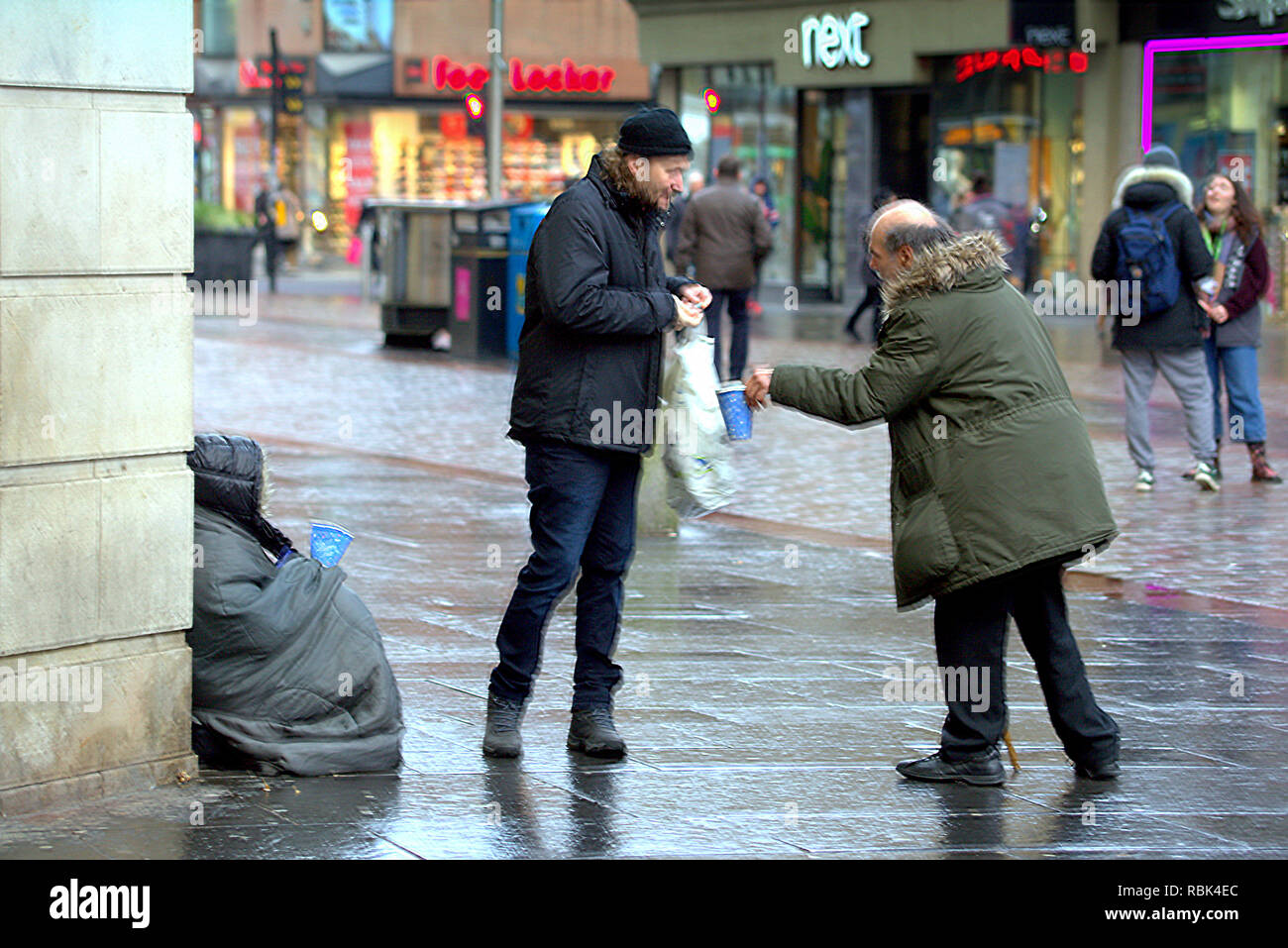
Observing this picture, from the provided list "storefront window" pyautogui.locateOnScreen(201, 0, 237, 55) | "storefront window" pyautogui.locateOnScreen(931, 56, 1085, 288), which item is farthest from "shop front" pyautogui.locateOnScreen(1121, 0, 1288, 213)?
"storefront window" pyautogui.locateOnScreen(201, 0, 237, 55)

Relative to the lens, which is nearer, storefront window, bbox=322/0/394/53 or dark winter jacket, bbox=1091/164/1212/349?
dark winter jacket, bbox=1091/164/1212/349

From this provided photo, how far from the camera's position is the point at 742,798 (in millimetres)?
4820

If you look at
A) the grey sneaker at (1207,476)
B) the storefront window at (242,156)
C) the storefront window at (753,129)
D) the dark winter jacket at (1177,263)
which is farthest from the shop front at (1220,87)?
the storefront window at (242,156)

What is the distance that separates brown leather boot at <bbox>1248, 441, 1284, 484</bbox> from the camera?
35.1 ft

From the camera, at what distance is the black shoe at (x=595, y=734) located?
5.18 m

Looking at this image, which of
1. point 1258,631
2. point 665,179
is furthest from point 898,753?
point 1258,631

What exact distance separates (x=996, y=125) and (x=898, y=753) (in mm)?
20514

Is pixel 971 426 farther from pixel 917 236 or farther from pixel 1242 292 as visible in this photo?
pixel 1242 292

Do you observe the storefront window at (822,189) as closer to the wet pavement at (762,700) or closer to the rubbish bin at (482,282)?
the rubbish bin at (482,282)

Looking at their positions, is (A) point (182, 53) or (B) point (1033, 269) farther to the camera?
(B) point (1033, 269)

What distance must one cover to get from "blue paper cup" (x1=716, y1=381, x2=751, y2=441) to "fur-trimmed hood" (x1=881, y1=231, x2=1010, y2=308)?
53 cm

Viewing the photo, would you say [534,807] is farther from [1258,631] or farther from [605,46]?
[605,46]

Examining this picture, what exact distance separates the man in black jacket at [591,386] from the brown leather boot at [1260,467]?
20.9 ft

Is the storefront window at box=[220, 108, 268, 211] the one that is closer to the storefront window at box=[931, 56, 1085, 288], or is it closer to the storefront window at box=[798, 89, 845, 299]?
the storefront window at box=[798, 89, 845, 299]
